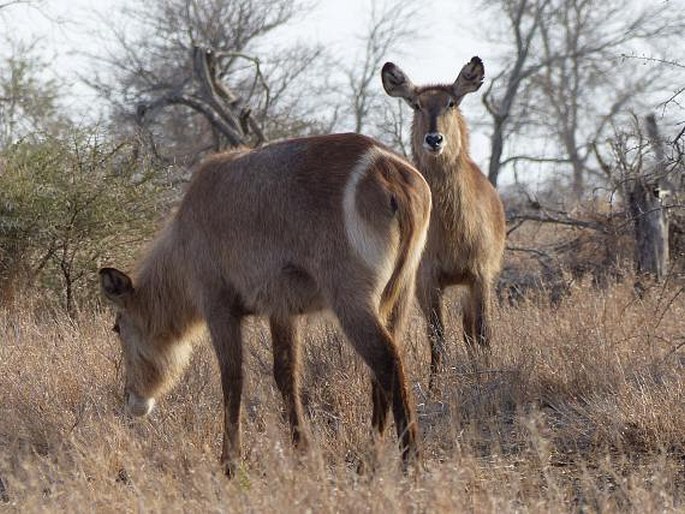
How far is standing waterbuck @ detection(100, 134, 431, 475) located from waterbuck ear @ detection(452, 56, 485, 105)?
2554 mm

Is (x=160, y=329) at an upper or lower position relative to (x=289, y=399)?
upper

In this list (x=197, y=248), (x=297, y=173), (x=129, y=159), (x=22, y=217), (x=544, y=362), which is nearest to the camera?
(x=297, y=173)

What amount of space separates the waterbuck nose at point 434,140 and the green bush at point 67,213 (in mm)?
3604

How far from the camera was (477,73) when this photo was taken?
7527 mm

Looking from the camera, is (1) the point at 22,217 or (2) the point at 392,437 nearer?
(2) the point at 392,437

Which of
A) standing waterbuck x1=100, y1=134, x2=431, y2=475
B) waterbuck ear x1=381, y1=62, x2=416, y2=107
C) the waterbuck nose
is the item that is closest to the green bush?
waterbuck ear x1=381, y1=62, x2=416, y2=107

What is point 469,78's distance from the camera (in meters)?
7.52

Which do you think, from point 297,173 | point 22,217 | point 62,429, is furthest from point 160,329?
point 22,217

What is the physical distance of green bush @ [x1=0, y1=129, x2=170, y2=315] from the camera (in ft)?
30.8

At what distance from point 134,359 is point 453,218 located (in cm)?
231

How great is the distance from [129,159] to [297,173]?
5.37 m

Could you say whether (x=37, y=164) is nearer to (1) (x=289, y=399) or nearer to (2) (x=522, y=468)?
(1) (x=289, y=399)

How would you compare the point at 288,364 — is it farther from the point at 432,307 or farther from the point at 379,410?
the point at 432,307

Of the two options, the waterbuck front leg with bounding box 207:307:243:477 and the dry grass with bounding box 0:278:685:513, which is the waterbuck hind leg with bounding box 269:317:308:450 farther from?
the waterbuck front leg with bounding box 207:307:243:477
